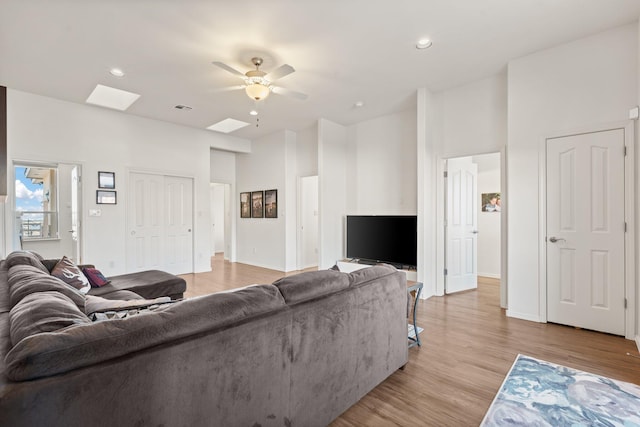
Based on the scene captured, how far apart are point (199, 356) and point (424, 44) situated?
3536 mm

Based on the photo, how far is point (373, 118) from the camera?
5.84m

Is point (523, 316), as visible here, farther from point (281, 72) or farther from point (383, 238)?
point (281, 72)

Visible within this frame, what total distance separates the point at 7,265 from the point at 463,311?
15.4 feet

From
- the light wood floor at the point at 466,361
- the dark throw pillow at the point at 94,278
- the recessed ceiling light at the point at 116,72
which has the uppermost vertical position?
the recessed ceiling light at the point at 116,72

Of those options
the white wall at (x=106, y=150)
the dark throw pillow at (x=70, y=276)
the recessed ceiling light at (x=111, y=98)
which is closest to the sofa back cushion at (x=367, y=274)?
the dark throw pillow at (x=70, y=276)

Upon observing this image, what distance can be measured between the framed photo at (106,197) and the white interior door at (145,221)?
0.24 meters

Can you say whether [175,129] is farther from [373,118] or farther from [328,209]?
[373,118]

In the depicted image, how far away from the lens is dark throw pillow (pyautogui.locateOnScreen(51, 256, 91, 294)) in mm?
2805

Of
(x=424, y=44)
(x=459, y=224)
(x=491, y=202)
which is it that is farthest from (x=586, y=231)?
(x=491, y=202)

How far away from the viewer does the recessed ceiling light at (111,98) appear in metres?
4.57

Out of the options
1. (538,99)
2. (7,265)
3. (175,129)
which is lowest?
(7,265)

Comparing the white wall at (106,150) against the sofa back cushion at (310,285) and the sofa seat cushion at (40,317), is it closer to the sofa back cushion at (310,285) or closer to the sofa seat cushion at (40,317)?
the sofa seat cushion at (40,317)

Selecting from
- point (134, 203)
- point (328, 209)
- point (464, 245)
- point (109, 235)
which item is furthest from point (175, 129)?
point (464, 245)

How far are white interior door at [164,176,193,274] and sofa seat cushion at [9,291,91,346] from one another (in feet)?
16.7
